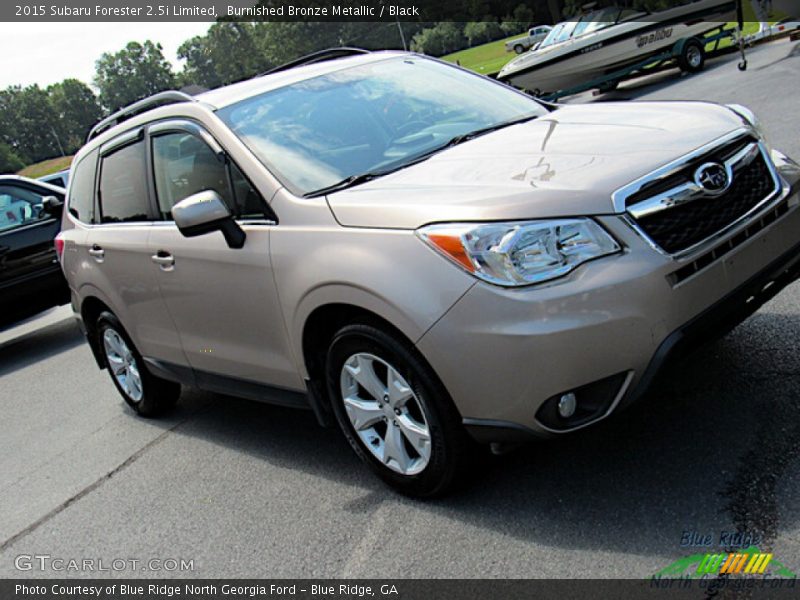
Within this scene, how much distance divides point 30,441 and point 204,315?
8.08 feet

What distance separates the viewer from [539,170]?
345 centimetres

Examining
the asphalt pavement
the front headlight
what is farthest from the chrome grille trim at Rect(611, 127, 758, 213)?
the asphalt pavement

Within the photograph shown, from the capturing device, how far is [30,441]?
6234mm

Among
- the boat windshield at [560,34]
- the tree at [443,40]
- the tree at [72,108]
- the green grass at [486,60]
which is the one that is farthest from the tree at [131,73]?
the boat windshield at [560,34]

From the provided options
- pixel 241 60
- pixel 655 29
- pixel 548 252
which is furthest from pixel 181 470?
pixel 241 60

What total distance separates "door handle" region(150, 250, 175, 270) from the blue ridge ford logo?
8.69 feet

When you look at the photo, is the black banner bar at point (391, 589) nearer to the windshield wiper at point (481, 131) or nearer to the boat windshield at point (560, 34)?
the windshield wiper at point (481, 131)

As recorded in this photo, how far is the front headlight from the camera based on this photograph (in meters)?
3.10

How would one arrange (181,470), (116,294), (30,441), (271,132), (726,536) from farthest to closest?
(30,441) → (116,294) → (181,470) → (271,132) → (726,536)

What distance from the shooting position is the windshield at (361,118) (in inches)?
162

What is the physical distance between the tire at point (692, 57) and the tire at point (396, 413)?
57.2ft

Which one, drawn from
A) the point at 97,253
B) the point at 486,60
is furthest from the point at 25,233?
the point at 486,60

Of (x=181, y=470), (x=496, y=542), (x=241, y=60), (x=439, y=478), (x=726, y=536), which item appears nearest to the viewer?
(x=726, y=536)

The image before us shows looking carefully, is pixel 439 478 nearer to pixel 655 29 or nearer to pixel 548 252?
pixel 548 252
